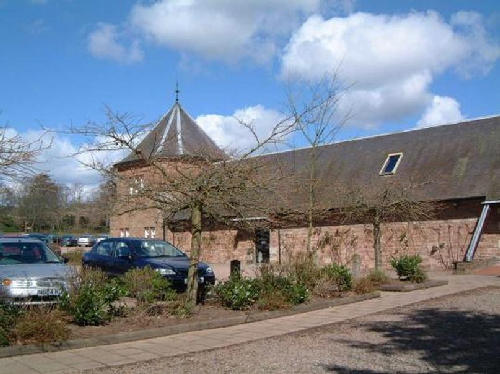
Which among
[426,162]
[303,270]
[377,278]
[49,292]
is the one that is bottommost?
[377,278]

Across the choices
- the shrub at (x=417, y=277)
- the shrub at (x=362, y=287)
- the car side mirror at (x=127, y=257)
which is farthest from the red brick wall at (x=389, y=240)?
the shrub at (x=362, y=287)

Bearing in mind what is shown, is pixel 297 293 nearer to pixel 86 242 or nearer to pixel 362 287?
pixel 362 287

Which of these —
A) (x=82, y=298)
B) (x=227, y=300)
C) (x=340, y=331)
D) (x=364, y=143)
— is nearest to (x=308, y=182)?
(x=227, y=300)

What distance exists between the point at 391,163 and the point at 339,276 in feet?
47.4

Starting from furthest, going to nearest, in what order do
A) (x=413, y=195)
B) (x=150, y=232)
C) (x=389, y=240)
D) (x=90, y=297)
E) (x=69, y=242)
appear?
(x=69, y=242) → (x=150, y=232) → (x=389, y=240) → (x=413, y=195) → (x=90, y=297)

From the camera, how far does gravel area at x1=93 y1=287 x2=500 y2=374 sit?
673cm

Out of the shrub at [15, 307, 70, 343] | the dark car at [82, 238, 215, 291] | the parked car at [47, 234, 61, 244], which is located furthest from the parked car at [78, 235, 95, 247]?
the shrub at [15, 307, 70, 343]

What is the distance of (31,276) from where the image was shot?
10.1 meters

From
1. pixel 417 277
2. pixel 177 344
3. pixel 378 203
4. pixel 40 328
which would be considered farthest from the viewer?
pixel 378 203

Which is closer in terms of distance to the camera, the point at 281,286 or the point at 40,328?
the point at 40,328

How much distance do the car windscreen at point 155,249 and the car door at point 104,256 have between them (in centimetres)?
97

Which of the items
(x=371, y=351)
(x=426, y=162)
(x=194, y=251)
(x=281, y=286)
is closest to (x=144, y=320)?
(x=194, y=251)

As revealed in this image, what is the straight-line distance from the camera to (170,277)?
1388 cm

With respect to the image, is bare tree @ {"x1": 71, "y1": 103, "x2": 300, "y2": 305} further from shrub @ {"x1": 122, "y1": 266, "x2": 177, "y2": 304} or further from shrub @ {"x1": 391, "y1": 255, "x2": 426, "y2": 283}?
shrub @ {"x1": 391, "y1": 255, "x2": 426, "y2": 283}
